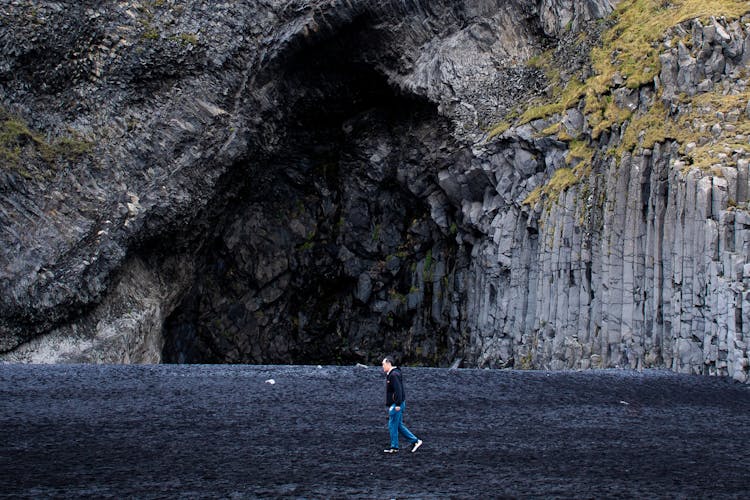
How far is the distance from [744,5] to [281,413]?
1862 centimetres

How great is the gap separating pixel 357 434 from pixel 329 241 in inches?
904

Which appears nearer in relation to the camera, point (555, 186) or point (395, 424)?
point (395, 424)

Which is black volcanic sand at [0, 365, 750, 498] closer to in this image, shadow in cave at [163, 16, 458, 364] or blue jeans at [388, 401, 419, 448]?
blue jeans at [388, 401, 419, 448]

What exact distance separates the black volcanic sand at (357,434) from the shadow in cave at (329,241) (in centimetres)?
1539

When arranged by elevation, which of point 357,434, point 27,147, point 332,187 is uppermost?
point 332,187

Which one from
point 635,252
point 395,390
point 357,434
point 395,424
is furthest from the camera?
point 635,252

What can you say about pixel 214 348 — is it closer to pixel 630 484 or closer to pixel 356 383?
pixel 356 383

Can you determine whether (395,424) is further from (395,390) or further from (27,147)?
(27,147)

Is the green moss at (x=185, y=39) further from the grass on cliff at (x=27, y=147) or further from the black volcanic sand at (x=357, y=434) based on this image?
the black volcanic sand at (x=357, y=434)

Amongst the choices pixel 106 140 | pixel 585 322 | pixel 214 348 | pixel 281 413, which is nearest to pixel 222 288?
pixel 214 348

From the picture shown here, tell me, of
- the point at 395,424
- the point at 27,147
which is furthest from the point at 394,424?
the point at 27,147

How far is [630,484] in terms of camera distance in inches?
401

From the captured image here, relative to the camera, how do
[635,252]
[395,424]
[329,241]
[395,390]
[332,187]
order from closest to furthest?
1. [395,390]
2. [395,424]
3. [635,252]
4. [329,241]
5. [332,187]

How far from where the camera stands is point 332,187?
117ft
